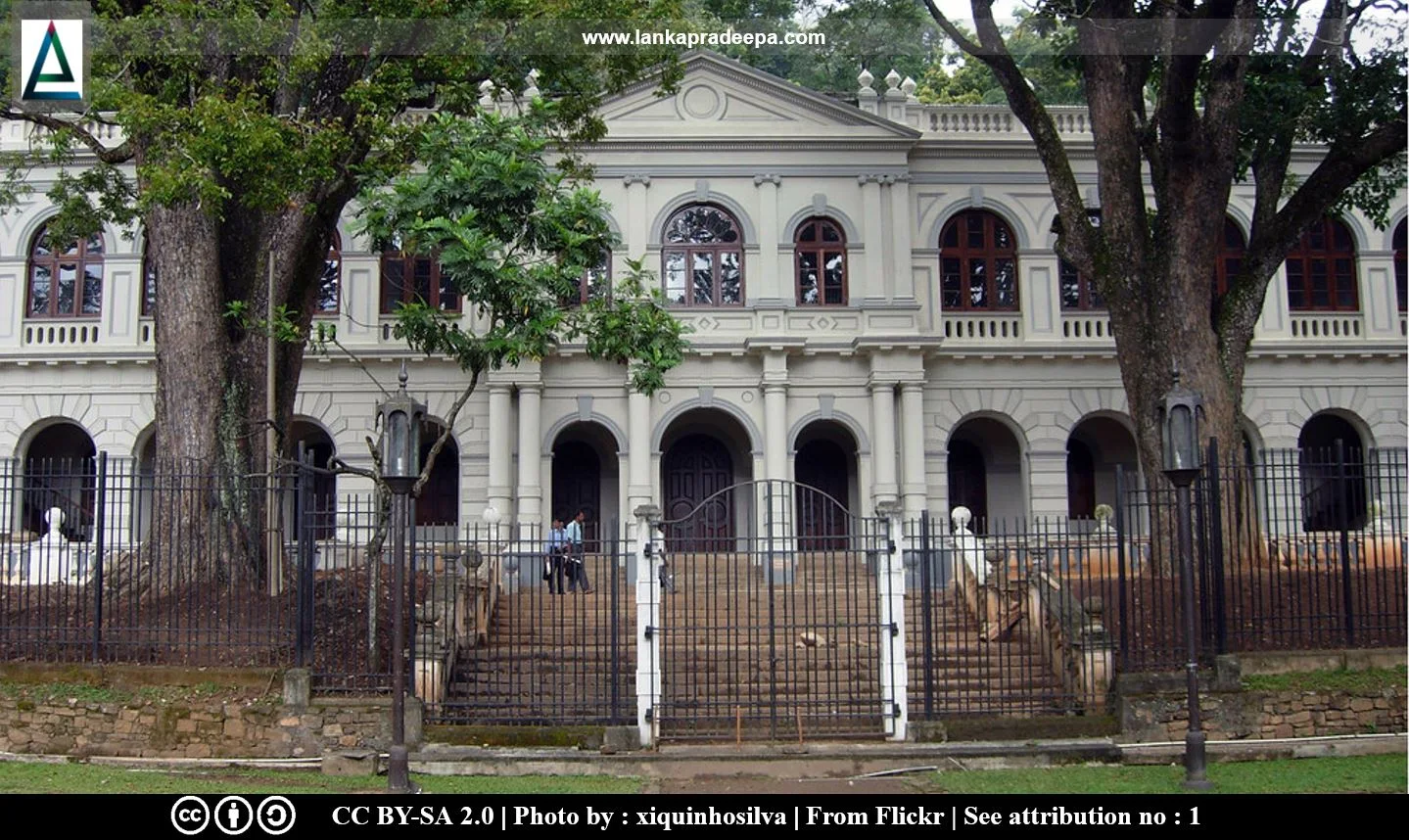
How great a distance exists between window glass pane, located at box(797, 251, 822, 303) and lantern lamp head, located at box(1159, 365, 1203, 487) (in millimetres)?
14665

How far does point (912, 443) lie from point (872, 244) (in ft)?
13.0

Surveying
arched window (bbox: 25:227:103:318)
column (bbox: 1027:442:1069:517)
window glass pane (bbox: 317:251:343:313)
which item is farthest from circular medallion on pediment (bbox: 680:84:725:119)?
arched window (bbox: 25:227:103:318)

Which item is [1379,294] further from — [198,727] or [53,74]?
[53,74]

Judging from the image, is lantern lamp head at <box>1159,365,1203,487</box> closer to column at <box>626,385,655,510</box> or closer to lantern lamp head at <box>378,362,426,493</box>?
lantern lamp head at <box>378,362,426,493</box>

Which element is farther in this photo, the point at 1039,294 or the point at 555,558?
the point at 1039,294

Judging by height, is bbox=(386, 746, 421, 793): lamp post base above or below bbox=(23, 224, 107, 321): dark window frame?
below

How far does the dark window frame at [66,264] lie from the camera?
82.7 ft

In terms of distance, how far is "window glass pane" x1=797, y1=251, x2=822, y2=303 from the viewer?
25.2 metres

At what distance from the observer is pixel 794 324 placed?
80.9 feet

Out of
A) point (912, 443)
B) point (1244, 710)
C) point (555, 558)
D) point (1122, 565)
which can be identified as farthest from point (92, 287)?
point (1244, 710)

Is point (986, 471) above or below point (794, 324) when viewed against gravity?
below

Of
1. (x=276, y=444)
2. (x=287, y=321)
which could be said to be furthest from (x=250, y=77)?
(x=276, y=444)

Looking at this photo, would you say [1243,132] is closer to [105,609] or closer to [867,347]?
[867,347]

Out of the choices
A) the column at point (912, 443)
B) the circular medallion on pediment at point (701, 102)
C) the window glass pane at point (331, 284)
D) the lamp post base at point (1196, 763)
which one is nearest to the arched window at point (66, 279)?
the window glass pane at point (331, 284)
